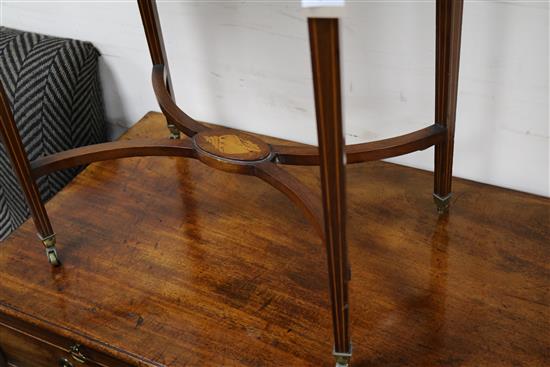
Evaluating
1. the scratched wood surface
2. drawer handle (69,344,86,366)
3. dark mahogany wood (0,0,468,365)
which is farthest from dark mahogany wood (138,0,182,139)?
drawer handle (69,344,86,366)

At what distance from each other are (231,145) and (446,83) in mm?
224

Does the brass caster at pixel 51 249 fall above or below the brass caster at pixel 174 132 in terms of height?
below

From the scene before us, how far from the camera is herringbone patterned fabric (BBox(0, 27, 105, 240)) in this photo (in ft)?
3.30

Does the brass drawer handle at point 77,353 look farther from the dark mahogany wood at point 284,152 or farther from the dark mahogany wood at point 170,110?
the dark mahogany wood at point 170,110

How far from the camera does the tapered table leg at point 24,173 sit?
2.35 ft

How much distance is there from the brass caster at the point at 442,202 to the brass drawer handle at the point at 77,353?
41 centimetres

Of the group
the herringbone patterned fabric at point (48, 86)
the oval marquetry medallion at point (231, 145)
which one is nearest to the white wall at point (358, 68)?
the herringbone patterned fabric at point (48, 86)

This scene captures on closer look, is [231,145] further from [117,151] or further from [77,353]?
[77,353]

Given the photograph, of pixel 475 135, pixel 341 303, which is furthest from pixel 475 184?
pixel 341 303

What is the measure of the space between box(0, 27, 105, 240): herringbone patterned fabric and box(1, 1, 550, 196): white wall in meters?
0.04

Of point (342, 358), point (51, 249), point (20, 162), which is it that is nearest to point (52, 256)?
point (51, 249)

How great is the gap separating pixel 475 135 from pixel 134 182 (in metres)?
0.41

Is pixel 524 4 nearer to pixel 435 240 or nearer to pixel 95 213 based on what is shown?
pixel 435 240

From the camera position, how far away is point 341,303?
1.97 feet
